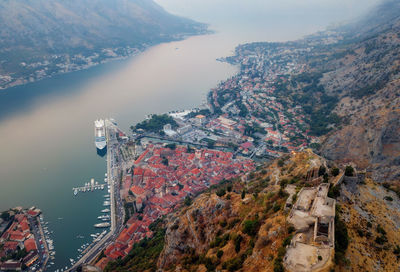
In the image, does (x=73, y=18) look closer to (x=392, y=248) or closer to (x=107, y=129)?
(x=107, y=129)

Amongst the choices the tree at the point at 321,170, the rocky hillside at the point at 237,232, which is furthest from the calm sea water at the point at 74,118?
the tree at the point at 321,170

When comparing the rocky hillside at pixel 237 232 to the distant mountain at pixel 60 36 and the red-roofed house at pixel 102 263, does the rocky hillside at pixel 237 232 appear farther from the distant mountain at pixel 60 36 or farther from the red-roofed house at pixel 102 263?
the distant mountain at pixel 60 36

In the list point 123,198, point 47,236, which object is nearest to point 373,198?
point 123,198

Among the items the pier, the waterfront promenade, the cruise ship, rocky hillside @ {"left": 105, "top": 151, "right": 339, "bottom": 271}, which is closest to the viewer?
rocky hillside @ {"left": 105, "top": 151, "right": 339, "bottom": 271}

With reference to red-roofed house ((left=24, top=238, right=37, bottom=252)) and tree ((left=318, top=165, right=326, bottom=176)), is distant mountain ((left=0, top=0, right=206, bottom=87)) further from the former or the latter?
tree ((left=318, top=165, right=326, bottom=176))

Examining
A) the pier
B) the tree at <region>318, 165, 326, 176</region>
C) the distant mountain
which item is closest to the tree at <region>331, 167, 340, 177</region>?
the tree at <region>318, 165, 326, 176</region>

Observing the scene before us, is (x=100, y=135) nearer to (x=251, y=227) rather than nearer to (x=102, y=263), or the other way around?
(x=102, y=263)
